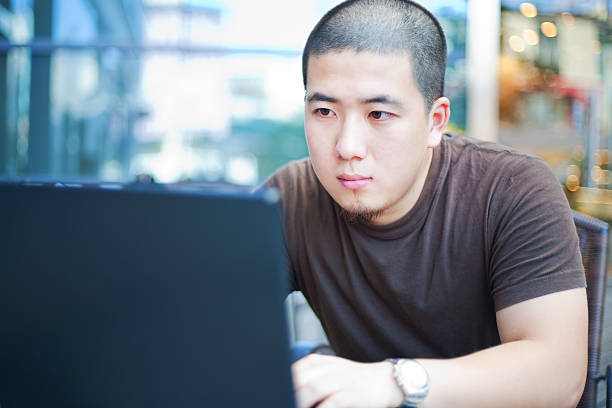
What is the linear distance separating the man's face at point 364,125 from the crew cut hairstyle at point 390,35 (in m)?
0.02

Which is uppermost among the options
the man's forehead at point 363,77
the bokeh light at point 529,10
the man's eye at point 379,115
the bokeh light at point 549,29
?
the bokeh light at point 529,10

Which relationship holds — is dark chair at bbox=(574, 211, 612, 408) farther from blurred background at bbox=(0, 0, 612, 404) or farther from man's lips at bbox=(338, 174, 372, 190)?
blurred background at bbox=(0, 0, 612, 404)

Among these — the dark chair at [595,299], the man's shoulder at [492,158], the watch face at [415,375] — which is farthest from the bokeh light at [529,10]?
the watch face at [415,375]

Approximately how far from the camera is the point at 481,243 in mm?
1189

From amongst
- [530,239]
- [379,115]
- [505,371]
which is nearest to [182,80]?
[379,115]

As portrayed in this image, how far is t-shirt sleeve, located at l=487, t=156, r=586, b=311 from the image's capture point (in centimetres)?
104

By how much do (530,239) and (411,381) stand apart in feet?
1.44

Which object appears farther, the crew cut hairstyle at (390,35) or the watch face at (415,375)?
the crew cut hairstyle at (390,35)

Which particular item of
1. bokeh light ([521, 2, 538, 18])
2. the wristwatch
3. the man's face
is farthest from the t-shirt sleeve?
bokeh light ([521, 2, 538, 18])

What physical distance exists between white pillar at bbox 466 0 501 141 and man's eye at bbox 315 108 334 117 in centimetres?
357

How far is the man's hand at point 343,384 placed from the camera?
742 mm

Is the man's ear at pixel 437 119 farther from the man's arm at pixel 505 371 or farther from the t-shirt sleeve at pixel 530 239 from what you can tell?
the man's arm at pixel 505 371

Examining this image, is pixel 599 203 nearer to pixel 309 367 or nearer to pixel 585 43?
pixel 585 43

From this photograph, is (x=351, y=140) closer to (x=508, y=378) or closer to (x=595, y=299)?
(x=508, y=378)
